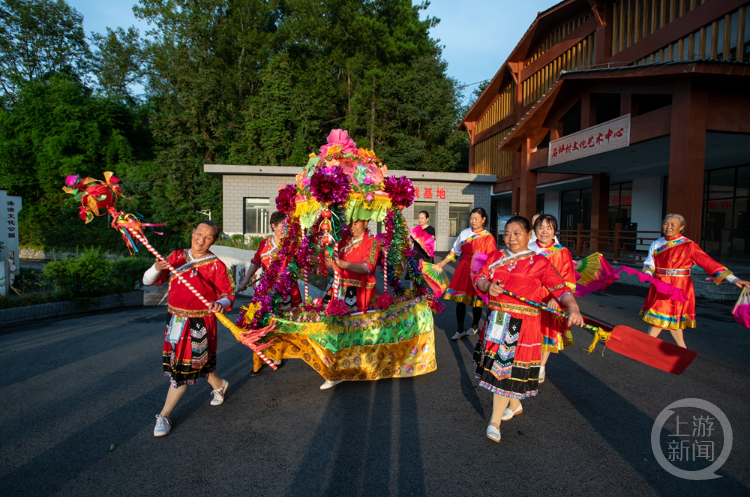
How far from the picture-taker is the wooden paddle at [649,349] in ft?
8.64

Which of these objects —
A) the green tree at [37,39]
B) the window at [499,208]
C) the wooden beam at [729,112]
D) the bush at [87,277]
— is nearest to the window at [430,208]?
the window at [499,208]

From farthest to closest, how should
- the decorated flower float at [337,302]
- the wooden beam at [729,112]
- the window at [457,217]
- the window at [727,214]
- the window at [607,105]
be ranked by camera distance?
the window at [457,217], the window at [727,214], the window at [607,105], the wooden beam at [729,112], the decorated flower float at [337,302]

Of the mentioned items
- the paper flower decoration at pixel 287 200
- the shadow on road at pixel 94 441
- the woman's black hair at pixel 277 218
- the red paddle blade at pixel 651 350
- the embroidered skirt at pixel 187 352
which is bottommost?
the shadow on road at pixel 94 441

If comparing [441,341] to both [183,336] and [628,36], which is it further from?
[628,36]

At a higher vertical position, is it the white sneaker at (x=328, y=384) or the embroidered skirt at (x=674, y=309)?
the embroidered skirt at (x=674, y=309)

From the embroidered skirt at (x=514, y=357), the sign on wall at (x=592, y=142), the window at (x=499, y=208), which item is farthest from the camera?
the window at (x=499, y=208)

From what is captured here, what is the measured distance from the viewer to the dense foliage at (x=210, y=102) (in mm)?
27281

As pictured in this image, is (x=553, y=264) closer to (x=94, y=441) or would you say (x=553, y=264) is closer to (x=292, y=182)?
(x=94, y=441)

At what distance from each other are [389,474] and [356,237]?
251 centimetres

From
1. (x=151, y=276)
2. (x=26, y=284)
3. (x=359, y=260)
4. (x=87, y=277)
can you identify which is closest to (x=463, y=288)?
(x=359, y=260)

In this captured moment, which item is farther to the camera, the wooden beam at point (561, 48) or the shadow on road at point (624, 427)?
the wooden beam at point (561, 48)

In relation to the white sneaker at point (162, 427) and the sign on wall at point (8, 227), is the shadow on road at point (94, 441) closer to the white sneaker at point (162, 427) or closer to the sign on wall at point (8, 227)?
the white sneaker at point (162, 427)

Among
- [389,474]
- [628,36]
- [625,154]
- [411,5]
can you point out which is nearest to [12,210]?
[389,474]

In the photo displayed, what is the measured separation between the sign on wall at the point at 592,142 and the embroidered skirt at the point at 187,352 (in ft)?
38.1
